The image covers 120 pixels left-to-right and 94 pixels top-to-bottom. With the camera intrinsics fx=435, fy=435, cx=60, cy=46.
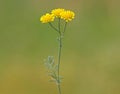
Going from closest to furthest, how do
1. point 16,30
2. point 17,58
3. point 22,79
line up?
point 22,79 → point 17,58 → point 16,30

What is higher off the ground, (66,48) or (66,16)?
(66,16)

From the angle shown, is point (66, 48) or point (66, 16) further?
point (66, 48)

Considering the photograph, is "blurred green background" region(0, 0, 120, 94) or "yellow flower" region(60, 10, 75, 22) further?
"blurred green background" region(0, 0, 120, 94)

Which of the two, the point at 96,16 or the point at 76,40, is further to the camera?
the point at 96,16

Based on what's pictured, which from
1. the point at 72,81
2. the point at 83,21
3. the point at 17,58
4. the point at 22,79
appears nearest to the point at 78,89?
the point at 72,81

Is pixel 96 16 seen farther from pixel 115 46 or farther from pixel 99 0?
pixel 115 46

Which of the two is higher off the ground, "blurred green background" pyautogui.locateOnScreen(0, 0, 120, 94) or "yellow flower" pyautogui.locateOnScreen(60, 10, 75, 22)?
"yellow flower" pyautogui.locateOnScreen(60, 10, 75, 22)

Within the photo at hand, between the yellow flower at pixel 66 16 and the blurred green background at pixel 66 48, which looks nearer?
the yellow flower at pixel 66 16

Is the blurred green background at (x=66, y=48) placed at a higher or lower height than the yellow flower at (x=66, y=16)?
lower
